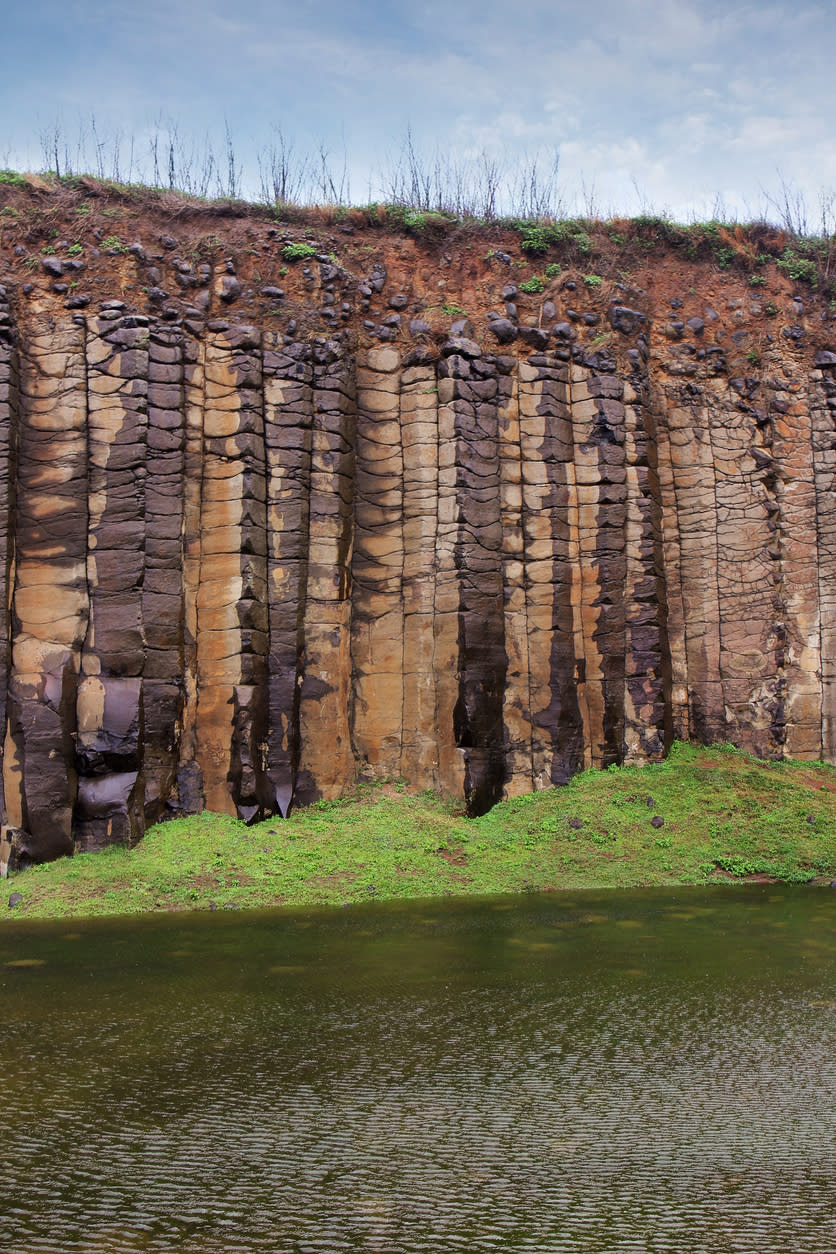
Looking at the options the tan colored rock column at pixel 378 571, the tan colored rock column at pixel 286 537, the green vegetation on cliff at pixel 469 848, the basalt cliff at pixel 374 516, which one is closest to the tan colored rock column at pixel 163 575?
the basalt cliff at pixel 374 516

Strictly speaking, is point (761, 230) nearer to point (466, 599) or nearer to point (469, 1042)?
point (466, 599)

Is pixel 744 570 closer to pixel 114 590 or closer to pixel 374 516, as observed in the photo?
pixel 374 516

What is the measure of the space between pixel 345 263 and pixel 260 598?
20.0 ft

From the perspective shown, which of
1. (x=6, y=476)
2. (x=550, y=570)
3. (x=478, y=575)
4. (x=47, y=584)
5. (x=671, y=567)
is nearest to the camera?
(x=6, y=476)

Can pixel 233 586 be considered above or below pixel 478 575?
below

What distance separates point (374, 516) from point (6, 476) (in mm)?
5151

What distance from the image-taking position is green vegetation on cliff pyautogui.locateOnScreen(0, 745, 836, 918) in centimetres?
1146

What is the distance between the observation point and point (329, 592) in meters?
14.6

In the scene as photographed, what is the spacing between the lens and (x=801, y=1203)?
12.2 ft

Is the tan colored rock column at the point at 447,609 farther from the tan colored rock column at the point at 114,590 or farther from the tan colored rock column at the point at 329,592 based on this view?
the tan colored rock column at the point at 114,590

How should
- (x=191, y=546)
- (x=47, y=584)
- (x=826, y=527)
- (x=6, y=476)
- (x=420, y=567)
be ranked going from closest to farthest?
(x=6, y=476) < (x=47, y=584) < (x=191, y=546) < (x=420, y=567) < (x=826, y=527)

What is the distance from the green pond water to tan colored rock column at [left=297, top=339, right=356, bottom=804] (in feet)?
16.9

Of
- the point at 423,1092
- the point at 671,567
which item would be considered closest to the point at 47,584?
the point at 671,567

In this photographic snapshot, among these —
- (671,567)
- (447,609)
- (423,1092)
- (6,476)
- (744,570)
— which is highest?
(6,476)
